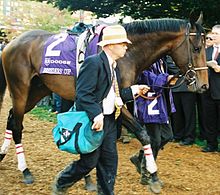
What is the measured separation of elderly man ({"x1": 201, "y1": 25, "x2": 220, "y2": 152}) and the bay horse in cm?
220

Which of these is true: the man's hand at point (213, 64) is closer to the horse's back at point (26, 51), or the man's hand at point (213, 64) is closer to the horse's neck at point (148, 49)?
the horse's neck at point (148, 49)

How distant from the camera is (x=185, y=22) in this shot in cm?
515

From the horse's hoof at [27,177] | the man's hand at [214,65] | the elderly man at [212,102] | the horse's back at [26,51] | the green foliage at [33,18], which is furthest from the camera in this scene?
the green foliage at [33,18]

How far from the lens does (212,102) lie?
303 inches

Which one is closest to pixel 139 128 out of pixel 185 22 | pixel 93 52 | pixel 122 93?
pixel 122 93

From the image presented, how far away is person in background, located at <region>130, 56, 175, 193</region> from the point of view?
5.22 m

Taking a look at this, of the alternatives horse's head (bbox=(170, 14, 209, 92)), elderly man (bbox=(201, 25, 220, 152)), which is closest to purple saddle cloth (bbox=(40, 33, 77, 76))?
horse's head (bbox=(170, 14, 209, 92))

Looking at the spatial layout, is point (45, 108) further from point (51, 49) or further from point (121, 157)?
point (51, 49)

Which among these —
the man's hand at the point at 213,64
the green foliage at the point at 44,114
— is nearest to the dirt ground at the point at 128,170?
the man's hand at the point at 213,64

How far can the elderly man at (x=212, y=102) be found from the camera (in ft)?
24.3

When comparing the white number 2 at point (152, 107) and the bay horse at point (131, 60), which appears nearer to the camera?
the bay horse at point (131, 60)

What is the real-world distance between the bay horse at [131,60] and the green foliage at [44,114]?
16.8ft

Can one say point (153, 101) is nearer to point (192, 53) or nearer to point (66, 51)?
point (192, 53)

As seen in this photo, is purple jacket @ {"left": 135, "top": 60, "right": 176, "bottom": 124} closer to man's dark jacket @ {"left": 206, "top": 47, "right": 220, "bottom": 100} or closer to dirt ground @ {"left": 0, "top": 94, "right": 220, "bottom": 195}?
dirt ground @ {"left": 0, "top": 94, "right": 220, "bottom": 195}
